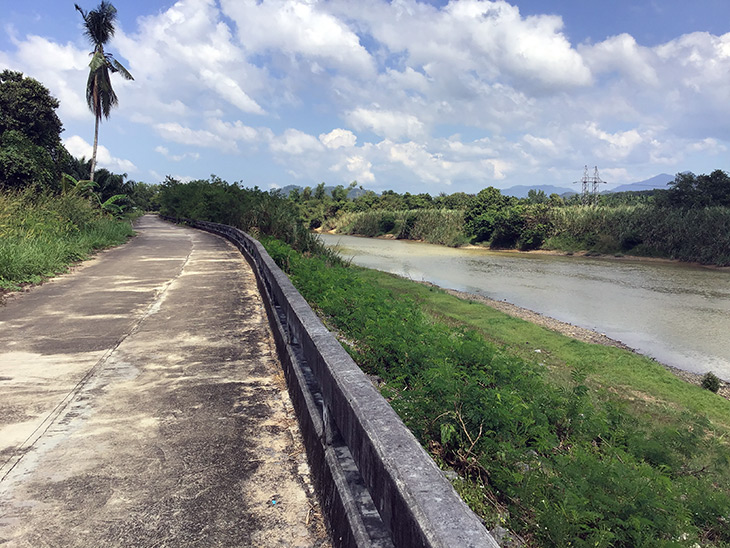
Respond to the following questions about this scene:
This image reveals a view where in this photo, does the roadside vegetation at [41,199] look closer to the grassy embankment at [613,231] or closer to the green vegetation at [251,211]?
the green vegetation at [251,211]

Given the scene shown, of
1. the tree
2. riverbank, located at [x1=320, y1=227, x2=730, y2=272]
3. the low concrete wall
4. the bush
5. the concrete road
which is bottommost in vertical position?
the bush

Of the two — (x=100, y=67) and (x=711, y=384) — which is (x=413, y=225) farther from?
(x=711, y=384)

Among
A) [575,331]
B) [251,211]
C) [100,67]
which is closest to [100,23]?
[100,67]

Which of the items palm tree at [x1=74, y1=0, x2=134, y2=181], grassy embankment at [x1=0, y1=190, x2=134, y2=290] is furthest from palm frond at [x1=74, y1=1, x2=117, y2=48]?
grassy embankment at [x1=0, y1=190, x2=134, y2=290]

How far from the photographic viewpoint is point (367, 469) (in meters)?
2.38

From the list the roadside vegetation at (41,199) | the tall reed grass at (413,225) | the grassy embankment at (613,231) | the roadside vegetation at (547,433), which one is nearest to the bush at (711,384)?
the roadside vegetation at (547,433)

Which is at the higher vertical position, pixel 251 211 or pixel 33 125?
pixel 33 125

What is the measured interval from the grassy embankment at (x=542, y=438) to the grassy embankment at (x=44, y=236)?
619cm

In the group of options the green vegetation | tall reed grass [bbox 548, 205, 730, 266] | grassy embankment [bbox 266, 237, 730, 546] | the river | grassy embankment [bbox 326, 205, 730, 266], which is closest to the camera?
grassy embankment [bbox 266, 237, 730, 546]

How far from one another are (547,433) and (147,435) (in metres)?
3.82

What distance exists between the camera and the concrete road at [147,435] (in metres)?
2.94

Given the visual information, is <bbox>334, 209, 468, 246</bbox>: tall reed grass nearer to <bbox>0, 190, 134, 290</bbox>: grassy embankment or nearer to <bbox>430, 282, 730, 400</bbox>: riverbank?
→ <bbox>430, 282, 730, 400</bbox>: riverbank

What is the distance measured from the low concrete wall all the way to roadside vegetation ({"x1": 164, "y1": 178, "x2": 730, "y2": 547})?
1.27 metres

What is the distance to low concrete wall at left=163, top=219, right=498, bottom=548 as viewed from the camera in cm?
172
